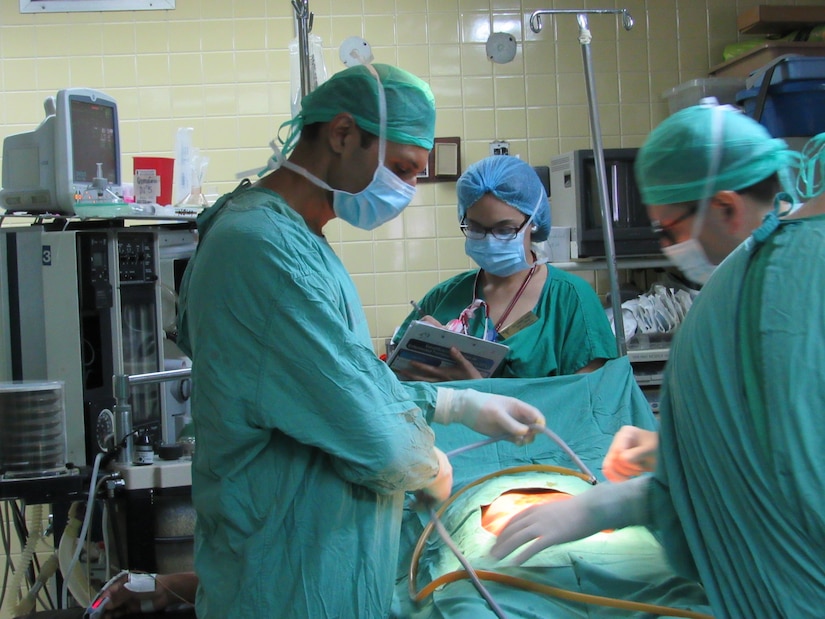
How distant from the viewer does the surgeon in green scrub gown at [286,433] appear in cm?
125

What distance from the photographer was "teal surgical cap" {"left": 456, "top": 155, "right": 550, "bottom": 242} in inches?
99.3

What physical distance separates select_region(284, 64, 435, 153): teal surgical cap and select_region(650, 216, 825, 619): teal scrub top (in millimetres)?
586

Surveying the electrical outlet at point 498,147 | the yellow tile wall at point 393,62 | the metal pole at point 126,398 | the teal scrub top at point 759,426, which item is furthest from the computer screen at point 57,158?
the teal scrub top at point 759,426

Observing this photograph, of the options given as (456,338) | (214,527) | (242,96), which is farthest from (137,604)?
(242,96)

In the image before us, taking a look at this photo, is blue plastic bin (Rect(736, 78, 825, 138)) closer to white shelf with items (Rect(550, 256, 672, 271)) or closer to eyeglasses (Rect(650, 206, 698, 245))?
white shelf with items (Rect(550, 256, 672, 271))

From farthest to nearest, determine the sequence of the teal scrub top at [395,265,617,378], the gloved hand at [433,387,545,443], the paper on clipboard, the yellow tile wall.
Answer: the yellow tile wall, the teal scrub top at [395,265,617,378], the paper on clipboard, the gloved hand at [433,387,545,443]

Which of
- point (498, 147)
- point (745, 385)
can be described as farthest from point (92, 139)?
point (745, 385)

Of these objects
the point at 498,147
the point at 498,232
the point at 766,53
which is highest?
the point at 766,53

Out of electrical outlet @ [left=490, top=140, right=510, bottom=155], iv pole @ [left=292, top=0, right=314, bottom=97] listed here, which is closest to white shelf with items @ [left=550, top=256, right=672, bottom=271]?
electrical outlet @ [left=490, top=140, right=510, bottom=155]

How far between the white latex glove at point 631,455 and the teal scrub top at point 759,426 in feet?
1.36

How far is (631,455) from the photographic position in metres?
1.69

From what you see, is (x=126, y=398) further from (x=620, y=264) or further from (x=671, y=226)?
(x=620, y=264)

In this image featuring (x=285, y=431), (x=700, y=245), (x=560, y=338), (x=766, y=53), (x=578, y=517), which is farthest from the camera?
(x=766, y=53)

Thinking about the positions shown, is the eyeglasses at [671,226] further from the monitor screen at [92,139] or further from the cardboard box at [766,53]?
the cardboard box at [766,53]
